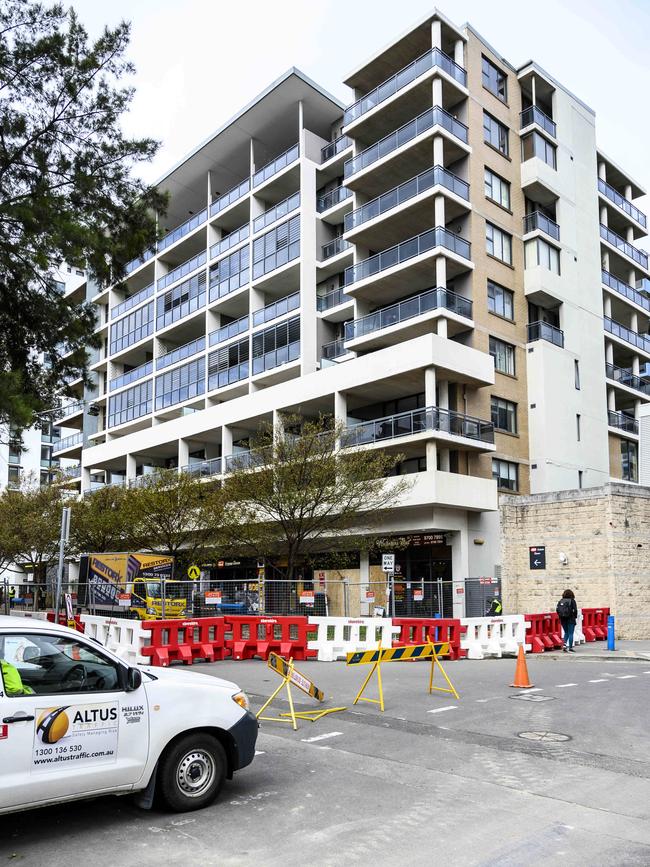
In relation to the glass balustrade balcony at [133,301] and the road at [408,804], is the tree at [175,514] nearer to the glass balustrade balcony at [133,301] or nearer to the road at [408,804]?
the glass balustrade balcony at [133,301]

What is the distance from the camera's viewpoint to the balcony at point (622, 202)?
44.4 metres

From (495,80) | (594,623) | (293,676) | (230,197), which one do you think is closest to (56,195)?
(293,676)

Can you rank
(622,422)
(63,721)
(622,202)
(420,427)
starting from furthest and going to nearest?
1. (622,202)
2. (622,422)
3. (420,427)
4. (63,721)

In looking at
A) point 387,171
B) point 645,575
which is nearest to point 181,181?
A: point 387,171

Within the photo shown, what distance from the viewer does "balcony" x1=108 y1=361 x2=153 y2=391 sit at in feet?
169

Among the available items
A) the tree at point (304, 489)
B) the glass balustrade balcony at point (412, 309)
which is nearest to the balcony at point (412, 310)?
the glass balustrade balcony at point (412, 309)

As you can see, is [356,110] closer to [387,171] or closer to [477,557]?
[387,171]

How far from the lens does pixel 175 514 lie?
114 feet

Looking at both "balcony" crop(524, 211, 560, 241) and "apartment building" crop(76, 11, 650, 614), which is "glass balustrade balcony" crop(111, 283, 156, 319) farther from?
"balcony" crop(524, 211, 560, 241)

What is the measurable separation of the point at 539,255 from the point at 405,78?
1018 cm

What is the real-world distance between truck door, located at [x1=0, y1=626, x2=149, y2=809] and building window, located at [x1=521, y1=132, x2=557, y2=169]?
1480 inches

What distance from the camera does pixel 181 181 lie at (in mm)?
49438

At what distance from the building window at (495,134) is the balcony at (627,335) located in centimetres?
1085

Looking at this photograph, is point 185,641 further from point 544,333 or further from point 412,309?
point 544,333
